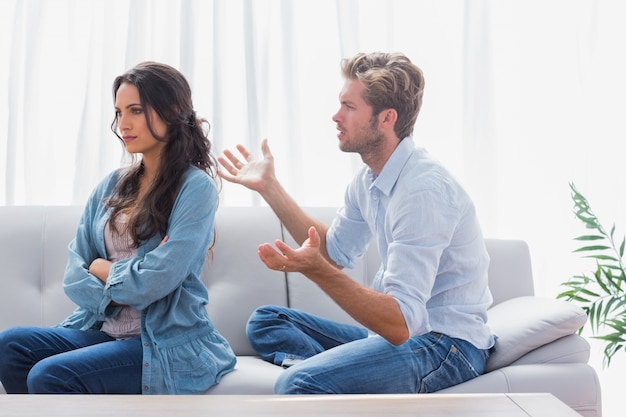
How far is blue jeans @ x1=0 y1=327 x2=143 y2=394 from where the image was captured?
197 centimetres

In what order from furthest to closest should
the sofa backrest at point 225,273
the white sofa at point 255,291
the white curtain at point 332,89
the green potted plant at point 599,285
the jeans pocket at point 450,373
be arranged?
the white curtain at point 332,89 < the green potted plant at point 599,285 < the sofa backrest at point 225,273 < the white sofa at point 255,291 < the jeans pocket at point 450,373

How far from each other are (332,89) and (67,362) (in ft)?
5.34

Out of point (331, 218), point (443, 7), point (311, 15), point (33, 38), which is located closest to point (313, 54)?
point (311, 15)

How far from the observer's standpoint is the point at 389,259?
6.33ft

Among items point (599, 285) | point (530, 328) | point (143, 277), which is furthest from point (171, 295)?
point (599, 285)

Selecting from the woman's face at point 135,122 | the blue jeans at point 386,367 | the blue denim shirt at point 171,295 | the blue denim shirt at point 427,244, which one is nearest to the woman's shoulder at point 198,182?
the blue denim shirt at point 171,295

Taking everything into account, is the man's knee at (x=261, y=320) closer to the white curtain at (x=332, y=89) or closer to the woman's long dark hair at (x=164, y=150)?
the woman's long dark hair at (x=164, y=150)

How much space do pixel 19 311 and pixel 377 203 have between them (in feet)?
3.93

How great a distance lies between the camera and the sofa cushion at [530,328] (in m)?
2.17

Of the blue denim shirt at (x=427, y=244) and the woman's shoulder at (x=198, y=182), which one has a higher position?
the woman's shoulder at (x=198, y=182)

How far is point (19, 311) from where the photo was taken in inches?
99.3

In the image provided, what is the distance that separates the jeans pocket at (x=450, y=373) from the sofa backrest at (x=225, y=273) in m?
0.63

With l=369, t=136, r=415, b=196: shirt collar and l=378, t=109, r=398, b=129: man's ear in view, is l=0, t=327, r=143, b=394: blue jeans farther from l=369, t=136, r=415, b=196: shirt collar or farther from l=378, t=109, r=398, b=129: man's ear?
l=378, t=109, r=398, b=129: man's ear

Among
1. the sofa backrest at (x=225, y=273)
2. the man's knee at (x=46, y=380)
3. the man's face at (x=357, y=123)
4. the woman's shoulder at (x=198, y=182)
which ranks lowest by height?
the man's knee at (x=46, y=380)
